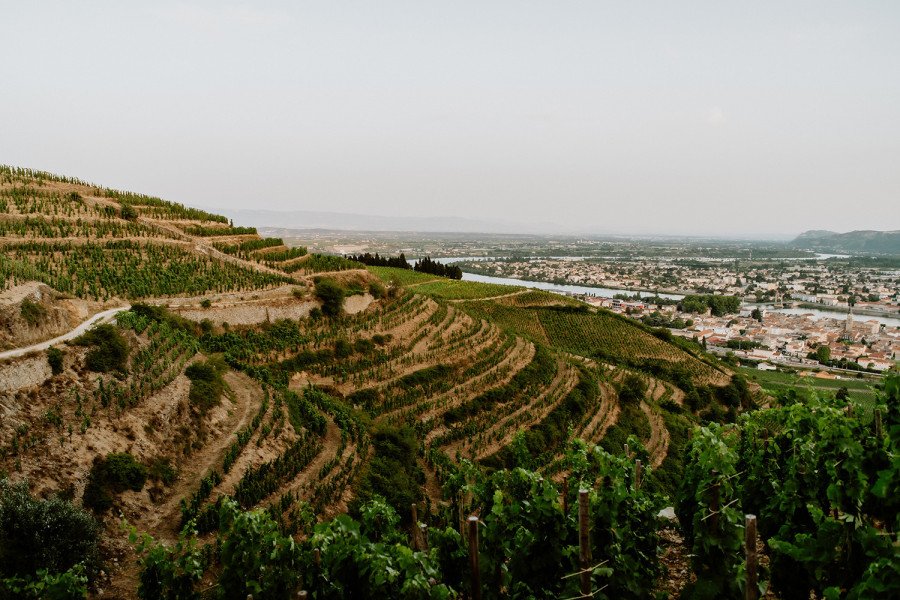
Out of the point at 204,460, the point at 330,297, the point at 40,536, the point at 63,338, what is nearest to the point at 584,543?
the point at 40,536

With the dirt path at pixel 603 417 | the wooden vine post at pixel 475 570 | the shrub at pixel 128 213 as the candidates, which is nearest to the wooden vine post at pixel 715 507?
the wooden vine post at pixel 475 570

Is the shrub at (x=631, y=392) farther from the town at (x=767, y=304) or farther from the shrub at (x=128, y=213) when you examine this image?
the shrub at (x=128, y=213)

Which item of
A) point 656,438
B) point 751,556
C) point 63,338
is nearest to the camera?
point 751,556

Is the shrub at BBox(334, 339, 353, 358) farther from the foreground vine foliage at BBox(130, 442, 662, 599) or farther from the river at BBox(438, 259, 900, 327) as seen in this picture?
the river at BBox(438, 259, 900, 327)

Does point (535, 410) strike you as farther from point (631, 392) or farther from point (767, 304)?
point (767, 304)

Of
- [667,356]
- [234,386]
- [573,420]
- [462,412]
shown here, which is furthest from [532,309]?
[234,386]

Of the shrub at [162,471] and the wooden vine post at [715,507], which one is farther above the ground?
the wooden vine post at [715,507]

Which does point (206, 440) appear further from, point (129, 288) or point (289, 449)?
point (129, 288)
